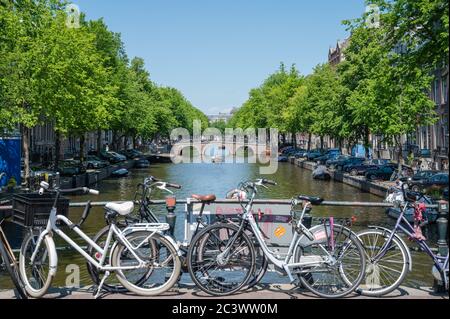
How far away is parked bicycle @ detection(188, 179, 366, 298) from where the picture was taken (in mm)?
6539

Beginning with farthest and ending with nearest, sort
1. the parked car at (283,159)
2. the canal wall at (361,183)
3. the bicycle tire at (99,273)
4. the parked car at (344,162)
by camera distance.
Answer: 1. the parked car at (283,159)
2. the parked car at (344,162)
3. the canal wall at (361,183)
4. the bicycle tire at (99,273)

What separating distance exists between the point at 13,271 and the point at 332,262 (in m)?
3.65

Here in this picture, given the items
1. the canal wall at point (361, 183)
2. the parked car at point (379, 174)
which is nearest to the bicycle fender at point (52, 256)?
the canal wall at point (361, 183)

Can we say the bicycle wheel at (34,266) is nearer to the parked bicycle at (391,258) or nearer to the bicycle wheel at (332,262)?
the bicycle wheel at (332,262)

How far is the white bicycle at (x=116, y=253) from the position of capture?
6434 mm

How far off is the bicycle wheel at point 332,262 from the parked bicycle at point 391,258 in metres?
0.20

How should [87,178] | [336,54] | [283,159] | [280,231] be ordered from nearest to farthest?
[280,231], [87,178], [283,159], [336,54]

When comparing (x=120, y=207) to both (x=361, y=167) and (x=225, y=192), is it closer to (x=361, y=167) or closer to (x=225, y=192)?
(x=225, y=192)

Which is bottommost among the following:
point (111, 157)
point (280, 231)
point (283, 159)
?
point (283, 159)

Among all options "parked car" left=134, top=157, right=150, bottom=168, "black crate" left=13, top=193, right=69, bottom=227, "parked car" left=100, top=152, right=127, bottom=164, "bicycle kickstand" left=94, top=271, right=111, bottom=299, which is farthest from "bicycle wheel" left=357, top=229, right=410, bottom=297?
"parked car" left=134, top=157, right=150, bottom=168

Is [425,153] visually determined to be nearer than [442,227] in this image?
No

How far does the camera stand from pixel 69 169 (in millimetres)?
41062

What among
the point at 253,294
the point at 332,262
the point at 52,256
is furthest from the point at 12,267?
the point at 332,262
